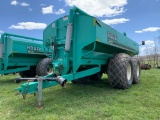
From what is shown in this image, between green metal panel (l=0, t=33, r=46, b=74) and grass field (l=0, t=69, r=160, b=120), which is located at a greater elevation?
green metal panel (l=0, t=33, r=46, b=74)

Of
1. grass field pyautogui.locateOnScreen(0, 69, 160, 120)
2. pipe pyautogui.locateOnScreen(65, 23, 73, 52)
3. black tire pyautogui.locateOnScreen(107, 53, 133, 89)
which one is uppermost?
pipe pyautogui.locateOnScreen(65, 23, 73, 52)

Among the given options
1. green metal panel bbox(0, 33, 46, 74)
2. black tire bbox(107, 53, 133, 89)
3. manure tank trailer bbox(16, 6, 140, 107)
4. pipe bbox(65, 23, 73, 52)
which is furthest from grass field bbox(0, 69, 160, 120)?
green metal panel bbox(0, 33, 46, 74)

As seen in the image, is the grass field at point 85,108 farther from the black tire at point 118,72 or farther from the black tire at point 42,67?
the black tire at point 42,67

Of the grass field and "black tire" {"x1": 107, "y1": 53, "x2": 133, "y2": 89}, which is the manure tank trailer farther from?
the grass field

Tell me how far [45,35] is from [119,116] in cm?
341

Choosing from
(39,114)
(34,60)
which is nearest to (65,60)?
(39,114)

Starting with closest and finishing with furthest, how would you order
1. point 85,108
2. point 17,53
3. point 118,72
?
1. point 85,108
2. point 118,72
3. point 17,53

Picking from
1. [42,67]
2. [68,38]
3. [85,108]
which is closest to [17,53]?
[42,67]

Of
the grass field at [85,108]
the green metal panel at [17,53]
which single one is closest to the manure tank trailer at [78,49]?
the grass field at [85,108]

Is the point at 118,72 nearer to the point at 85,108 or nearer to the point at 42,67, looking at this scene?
the point at 85,108

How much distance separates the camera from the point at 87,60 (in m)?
5.08

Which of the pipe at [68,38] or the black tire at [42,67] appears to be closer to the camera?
the pipe at [68,38]

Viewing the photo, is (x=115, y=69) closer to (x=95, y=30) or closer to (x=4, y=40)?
(x=95, y=30)

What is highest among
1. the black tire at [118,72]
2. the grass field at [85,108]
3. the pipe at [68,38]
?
the pipe at [68,38]
